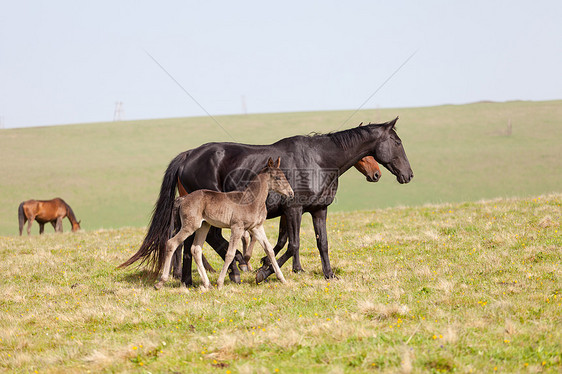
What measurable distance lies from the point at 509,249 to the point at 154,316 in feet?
22.3

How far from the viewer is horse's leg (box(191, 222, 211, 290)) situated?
873cm

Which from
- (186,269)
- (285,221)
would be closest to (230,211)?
(186,269)

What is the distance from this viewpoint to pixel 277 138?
5453cm

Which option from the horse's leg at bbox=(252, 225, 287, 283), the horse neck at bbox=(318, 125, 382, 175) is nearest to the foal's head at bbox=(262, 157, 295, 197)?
the horse's leg at bbox=(252, 225, 287, 283)

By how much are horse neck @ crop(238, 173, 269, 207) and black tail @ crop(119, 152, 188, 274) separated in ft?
5.22

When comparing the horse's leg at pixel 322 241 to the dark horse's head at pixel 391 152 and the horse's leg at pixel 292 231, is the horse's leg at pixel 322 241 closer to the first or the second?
the horse's leg at pixel 292 231

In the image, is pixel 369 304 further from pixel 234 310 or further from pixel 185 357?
pixel 185 357

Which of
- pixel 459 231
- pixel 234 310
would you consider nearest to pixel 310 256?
pixel 459 231

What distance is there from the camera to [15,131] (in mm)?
63062

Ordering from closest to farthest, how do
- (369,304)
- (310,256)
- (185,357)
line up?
(185,357) → (369,304) → (310,256)

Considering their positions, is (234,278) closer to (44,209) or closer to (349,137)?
(349,137)

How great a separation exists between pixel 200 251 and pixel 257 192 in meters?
1.32

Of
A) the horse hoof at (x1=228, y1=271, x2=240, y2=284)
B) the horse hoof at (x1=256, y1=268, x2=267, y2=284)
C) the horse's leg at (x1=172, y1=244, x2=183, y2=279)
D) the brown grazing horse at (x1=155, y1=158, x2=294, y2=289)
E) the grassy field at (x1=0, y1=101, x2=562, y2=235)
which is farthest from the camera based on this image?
the grassy field at (x1=0, y1=101, x2=562, y2=235)

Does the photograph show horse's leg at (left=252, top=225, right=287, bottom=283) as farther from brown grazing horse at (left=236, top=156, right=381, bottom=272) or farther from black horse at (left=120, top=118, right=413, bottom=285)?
brown grazing horse at (left=236, top=156, right=381, bottom=272)
